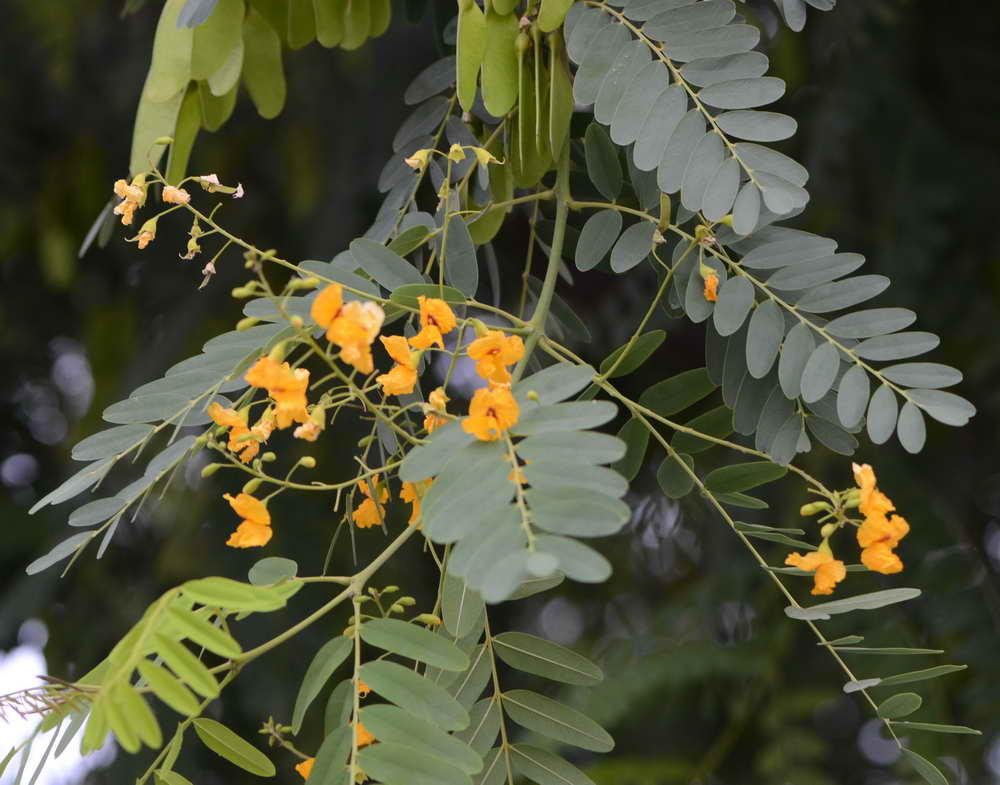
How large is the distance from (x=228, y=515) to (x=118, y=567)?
1.28 feet

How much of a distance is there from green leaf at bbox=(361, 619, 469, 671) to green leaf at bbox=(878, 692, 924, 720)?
0.80 ft

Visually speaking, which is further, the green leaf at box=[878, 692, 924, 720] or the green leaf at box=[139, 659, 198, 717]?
the green leaf at box=[878, 692, 924, 720]

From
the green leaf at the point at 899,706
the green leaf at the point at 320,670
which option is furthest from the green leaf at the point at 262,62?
the green leaf at the point at 899,706

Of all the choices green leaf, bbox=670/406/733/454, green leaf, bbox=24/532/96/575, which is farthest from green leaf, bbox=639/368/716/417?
green leaf, bbox=24/532/96/575

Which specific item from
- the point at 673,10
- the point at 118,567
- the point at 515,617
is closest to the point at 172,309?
the point at 118,567

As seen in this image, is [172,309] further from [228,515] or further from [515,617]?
[515,617]

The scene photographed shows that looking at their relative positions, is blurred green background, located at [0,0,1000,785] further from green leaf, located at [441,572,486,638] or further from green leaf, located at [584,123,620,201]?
green leaf, located at [441,572,486,638]

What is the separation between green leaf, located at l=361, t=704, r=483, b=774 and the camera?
1.58 ft

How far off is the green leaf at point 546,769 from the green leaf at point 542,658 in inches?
1.7

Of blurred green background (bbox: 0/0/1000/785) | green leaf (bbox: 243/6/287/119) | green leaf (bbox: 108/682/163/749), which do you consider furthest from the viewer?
blurred green background (bbox: 0/0/1000/785)

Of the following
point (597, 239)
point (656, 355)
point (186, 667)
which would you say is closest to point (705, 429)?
point (597, 239)

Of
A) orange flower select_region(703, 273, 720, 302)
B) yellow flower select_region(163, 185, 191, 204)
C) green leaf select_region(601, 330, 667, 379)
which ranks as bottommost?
green leaf select_region(601, 330, 667, 379)

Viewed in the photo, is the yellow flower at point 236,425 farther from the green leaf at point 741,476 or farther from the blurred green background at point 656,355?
the blurred green background at point 656,355

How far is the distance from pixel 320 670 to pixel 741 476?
10.5 inches
